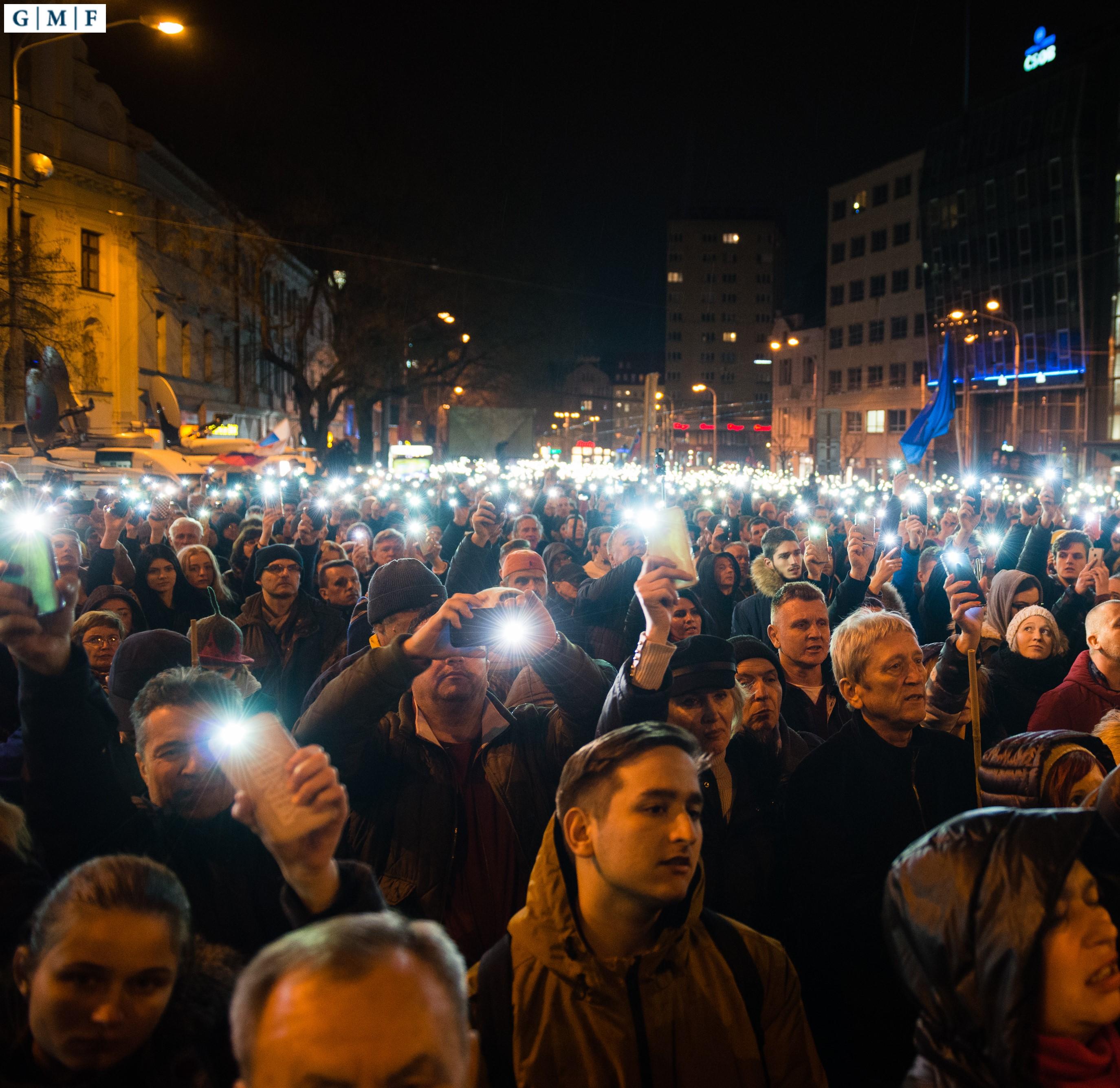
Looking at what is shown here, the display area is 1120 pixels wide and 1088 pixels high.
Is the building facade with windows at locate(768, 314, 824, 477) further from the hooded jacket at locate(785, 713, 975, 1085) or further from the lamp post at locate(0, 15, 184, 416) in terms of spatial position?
the hooded jacket at locate(785, 713, 975, 1085)

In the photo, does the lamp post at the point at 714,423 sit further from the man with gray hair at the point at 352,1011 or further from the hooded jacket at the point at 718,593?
the man with gray hair at the point at 352,1011

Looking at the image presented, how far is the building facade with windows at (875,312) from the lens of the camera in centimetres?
7162

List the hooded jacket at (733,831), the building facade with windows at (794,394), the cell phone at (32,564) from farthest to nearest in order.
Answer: the building facade with windows at (794,394) < the hooded jacket at (733,831) < the cell phone at (32,564)

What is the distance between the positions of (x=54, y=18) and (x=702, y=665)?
70.5 ft

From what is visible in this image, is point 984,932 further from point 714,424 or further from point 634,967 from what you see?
point 714,424

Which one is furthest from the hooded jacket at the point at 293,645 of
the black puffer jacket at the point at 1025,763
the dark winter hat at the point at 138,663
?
the black puffer jacket at the point at 1025,763

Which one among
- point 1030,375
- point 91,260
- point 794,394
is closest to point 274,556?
point 91,260

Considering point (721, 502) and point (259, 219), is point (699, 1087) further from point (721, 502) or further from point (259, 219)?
point (259, 219)

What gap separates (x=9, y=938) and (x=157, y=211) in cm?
3965

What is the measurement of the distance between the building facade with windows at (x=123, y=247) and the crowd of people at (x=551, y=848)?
21753 mm

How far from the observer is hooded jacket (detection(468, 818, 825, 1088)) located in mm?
2385

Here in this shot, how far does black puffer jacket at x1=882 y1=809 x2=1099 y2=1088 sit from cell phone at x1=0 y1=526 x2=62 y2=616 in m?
2.16

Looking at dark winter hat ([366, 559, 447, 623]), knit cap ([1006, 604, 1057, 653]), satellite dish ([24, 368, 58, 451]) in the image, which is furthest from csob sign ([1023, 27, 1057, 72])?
dark winter hat ([366, 559, 447, 623])

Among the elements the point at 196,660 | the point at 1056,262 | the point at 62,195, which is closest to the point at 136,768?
the point at 196,660
